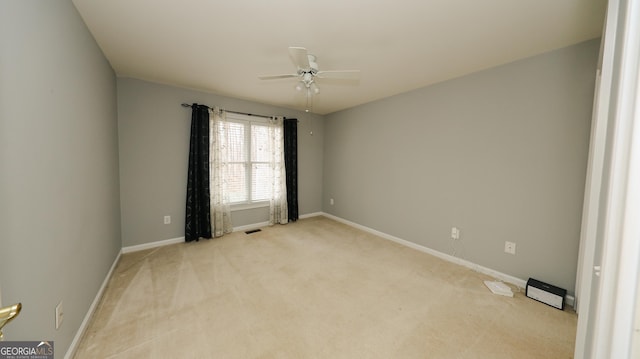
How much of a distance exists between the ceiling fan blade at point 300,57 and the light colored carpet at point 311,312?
2141mm

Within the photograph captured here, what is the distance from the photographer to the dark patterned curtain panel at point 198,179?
134 inches

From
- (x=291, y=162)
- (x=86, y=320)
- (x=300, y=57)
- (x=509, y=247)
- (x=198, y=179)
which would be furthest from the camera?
(x=291, y=162)

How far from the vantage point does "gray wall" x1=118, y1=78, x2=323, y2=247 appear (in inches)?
118

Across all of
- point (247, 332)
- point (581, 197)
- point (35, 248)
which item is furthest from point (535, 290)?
point (35, 248)

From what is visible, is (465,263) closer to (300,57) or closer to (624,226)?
(624,226)

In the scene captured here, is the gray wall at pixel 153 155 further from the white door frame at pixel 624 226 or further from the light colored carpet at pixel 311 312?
the white door frame at pixel 624 226

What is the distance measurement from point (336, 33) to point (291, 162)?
2.84 metres

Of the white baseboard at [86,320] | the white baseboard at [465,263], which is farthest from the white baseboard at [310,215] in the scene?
the white baseboard at [86,320]

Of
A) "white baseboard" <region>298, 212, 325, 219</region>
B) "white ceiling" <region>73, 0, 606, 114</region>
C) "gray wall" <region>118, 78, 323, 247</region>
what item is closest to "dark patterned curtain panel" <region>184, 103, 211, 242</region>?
"gray wall" <region>118, 78, 323, 247</region>

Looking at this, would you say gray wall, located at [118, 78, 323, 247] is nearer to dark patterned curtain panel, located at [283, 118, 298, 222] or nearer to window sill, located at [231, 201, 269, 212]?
window sill, located at [231, 201, 269, 212]

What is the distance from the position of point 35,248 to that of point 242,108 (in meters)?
3.19

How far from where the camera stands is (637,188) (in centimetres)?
58

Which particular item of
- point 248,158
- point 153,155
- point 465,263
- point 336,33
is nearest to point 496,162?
point 465,263

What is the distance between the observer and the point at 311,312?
1.91 meters
